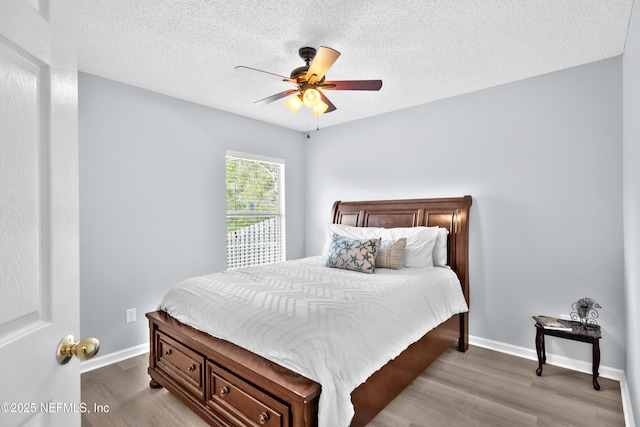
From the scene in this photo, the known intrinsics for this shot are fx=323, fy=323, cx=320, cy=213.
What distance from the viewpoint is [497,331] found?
126 inches

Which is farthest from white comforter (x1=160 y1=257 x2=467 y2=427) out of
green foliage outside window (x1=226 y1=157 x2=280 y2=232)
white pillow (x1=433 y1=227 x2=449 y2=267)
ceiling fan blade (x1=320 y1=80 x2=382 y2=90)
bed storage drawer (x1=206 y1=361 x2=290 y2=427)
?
ceiling fan blade (x1=320 y1=80 x2=382 y2=90)

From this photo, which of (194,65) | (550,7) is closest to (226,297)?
(194,65)

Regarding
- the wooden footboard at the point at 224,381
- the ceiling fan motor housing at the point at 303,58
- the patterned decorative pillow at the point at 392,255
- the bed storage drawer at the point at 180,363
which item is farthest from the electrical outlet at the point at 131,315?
the ceiling fan motor housing at the point at 303,58

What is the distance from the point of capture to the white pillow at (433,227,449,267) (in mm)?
3258

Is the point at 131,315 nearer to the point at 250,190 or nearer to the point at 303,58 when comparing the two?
the point at 250,190

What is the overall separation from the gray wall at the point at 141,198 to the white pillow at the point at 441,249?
2431 mm

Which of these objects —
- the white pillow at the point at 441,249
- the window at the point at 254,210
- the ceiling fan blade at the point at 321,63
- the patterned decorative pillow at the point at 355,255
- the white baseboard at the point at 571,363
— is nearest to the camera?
the ceiling fan blade at the point at 321,63

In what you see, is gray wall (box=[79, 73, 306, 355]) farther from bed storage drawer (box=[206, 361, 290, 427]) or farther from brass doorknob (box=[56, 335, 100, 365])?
brass doorknob (box=[56, 335, 100, 365])

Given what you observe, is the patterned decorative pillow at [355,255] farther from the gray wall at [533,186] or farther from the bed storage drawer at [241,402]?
the bed storage drawer at [241,402]

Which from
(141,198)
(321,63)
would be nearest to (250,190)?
(141,198)

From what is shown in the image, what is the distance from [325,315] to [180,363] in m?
1.17

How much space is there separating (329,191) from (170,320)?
9.34 feet

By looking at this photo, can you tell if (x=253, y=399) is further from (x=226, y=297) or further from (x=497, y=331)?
(x=497, y=331)

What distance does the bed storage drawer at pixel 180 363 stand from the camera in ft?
6.83
